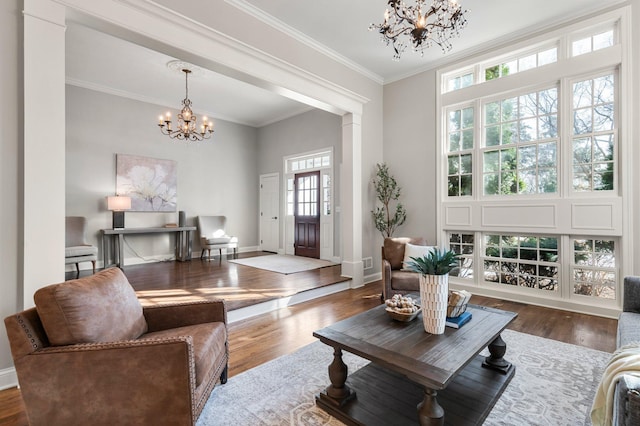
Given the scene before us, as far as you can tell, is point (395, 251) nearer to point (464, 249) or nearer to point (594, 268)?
point (464, 249)

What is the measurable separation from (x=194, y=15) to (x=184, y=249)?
15.5 feet

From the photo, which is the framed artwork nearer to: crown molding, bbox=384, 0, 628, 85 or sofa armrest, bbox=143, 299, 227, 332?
sofa armrest, bbox=143, 299, 227, 332

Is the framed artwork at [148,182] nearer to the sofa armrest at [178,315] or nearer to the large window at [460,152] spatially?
the sofa armrest at [178,315]

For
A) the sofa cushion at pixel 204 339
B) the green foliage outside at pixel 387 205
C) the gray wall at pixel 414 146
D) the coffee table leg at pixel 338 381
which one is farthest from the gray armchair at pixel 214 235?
the coffee table leg at pixel 338 381

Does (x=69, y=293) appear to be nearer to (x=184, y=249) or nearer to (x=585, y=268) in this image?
(x=585, y=268)

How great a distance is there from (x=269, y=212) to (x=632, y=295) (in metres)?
6.83

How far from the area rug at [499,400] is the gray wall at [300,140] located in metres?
4.14

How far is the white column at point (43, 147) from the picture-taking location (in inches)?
82.9

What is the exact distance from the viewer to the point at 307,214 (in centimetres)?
710

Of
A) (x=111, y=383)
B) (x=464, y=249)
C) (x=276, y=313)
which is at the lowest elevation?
(x=276, y=313)

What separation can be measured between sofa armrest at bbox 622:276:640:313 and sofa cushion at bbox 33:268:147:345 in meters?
3.42

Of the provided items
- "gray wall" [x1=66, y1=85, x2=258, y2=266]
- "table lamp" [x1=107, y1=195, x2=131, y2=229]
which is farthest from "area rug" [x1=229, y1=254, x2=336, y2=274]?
"table lamp" [x1=107, y1=195, x2=131, y2=229]

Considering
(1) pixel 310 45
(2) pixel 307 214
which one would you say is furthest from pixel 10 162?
(2) pixel 307 214

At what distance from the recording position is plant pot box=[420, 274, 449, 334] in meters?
1.87
